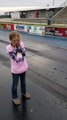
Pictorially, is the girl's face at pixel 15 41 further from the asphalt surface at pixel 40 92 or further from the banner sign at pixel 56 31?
the banner sign at pixel 56 31

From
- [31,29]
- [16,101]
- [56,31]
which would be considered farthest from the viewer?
[31,29]

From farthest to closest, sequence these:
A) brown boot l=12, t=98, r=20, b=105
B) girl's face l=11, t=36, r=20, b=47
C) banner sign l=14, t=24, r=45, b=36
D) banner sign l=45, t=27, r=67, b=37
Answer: banner sign l=14, t=24, r=45, b=36, banner sign l=45, t=27, r=67, b=37, brown boot l=12, t=98, r=20, b=105, girl's face l=11, t=36, r=20, b=47

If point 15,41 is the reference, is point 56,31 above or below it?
below

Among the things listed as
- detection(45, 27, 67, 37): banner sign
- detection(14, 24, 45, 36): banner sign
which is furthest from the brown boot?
detection(14, 24, 45, 36): banner sign

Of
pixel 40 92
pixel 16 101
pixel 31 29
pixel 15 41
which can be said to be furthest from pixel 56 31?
pixel 15 41

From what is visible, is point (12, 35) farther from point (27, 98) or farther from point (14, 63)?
point (27, 98)

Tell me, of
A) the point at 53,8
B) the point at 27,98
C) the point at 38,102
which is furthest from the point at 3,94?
the point at 53,8

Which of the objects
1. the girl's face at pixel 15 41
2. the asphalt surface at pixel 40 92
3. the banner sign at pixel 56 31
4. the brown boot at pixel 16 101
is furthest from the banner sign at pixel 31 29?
the girl's face at pixel 15 41

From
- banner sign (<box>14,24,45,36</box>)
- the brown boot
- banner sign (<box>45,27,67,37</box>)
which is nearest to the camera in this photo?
the brown boot

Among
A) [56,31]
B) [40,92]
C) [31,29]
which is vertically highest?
[56,31]

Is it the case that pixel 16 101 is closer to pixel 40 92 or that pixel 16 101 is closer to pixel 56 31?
pixel 40 92

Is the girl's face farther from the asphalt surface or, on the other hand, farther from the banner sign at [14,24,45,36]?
the banner sign at [14,24,45,36]

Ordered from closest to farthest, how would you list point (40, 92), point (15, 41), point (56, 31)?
point (15, 41) < point (40, 92) < point (56, 31)

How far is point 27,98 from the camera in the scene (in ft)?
17.9
